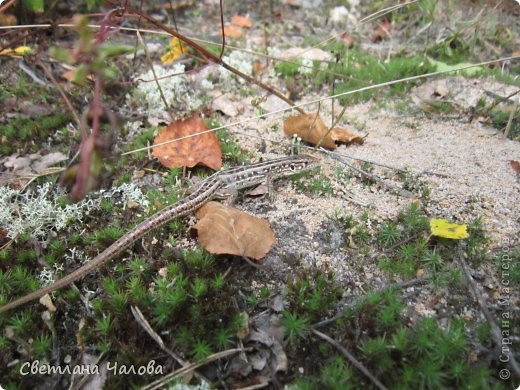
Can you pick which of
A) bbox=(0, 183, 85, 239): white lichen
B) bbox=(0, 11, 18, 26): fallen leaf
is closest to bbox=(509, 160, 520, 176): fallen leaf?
bbox=(0, 183, 85, 239): white lichen

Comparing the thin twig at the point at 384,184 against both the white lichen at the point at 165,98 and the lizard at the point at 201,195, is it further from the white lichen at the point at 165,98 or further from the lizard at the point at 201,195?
the white lichen at the point at 165,98

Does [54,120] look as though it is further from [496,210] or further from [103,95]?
[496,210]

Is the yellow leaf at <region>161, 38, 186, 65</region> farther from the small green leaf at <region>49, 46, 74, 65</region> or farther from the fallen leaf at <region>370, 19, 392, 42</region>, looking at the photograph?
the small green leaf at <region>49, 46, 74, 65</region>

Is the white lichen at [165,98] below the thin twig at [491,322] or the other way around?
the other way around

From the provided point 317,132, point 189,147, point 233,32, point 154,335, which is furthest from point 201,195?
point 233,32

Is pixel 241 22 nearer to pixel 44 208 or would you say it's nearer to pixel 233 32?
pixel 233 32

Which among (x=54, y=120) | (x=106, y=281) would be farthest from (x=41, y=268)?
(x=54, y=120)

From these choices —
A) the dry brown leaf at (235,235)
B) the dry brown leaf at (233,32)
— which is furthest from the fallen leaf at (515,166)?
the dry brown leaf at (233,32)
